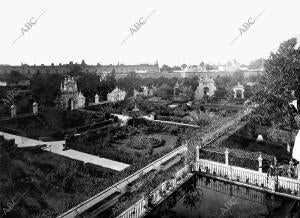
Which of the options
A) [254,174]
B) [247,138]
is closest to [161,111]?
[247,138]

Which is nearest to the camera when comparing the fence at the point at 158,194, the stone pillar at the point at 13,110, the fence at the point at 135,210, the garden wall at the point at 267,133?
the fence at the point at 135,210

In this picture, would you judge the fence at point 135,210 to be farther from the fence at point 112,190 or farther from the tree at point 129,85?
the tree at point 129,85

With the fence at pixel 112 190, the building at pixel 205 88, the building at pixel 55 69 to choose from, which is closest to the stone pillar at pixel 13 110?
the fence at pixel 112 190

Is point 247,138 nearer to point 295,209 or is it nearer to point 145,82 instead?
point 295,209

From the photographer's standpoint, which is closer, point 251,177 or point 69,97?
point 251,177

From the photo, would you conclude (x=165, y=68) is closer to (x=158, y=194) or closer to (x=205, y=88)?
(x=205, y=88)

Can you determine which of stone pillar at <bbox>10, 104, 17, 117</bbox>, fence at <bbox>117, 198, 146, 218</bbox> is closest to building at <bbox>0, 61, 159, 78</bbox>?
stone pillar at <bbox>10, 104, 17, 117</bbox>

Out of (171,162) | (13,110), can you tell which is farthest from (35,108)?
(171,162)
